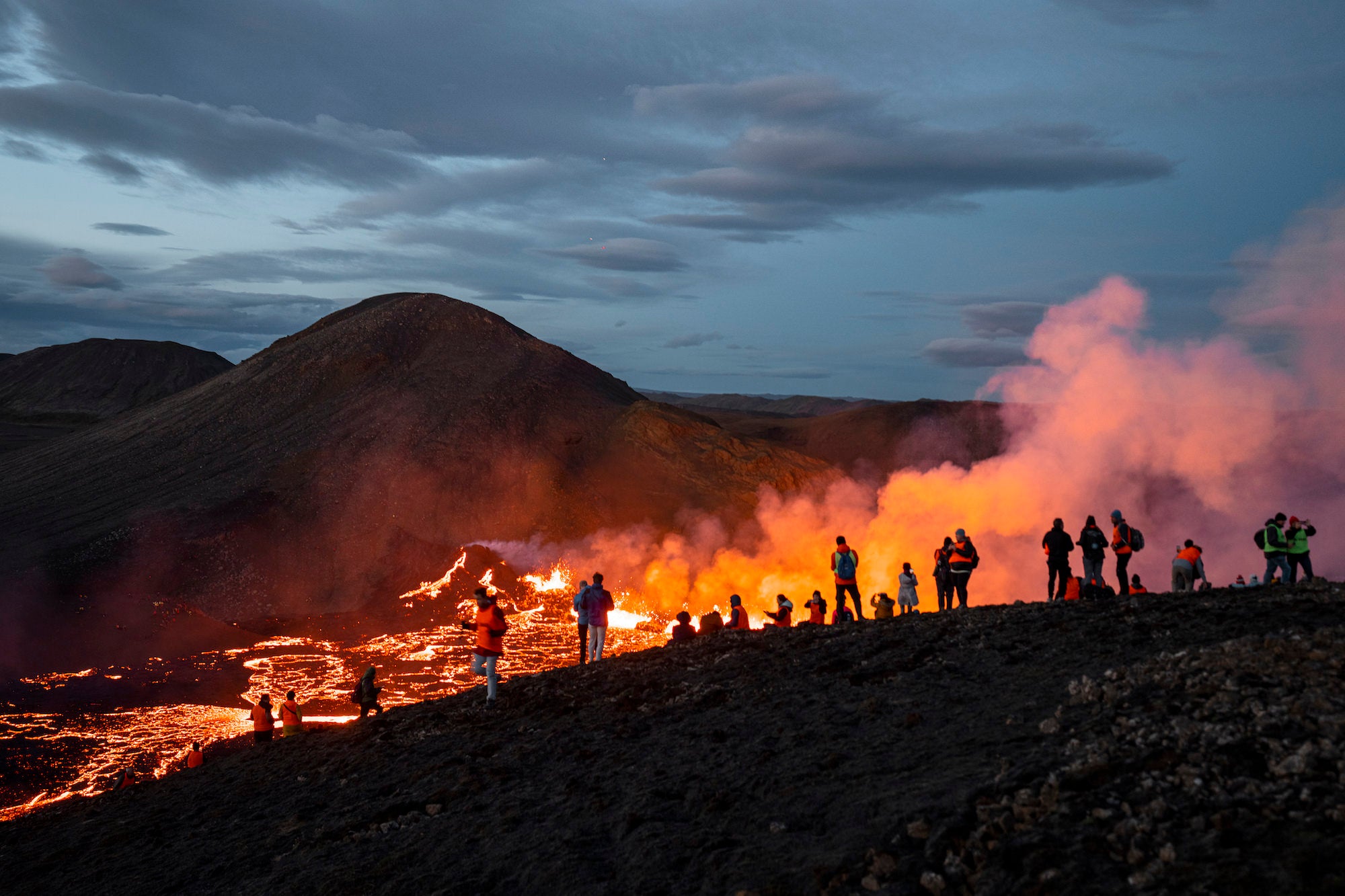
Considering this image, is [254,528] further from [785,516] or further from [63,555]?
[785,516]

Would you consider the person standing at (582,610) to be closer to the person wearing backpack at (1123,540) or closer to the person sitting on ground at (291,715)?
the person sitting on ground at (291,715)

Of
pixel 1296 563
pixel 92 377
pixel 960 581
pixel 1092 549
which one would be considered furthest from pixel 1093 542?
pixel 92 377

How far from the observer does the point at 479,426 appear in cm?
5081

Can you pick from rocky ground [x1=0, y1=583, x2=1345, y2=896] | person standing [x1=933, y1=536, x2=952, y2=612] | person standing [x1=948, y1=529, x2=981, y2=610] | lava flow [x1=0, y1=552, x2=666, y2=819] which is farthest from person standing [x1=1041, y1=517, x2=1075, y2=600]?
lava flow [x1=0, y1=552, x2=666, y2=819]

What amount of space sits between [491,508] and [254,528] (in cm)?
1067

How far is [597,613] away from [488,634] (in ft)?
12.0

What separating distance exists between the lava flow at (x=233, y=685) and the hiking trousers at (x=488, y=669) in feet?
30.7

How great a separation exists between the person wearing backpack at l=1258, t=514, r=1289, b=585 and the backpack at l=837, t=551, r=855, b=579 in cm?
720

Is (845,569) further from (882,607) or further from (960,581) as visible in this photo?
(960,581)

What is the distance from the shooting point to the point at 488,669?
566 inches

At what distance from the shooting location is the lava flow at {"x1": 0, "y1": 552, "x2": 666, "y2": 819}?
21.7 metres

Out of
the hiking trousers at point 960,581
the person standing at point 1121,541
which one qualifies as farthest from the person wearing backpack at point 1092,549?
the hiking trousers at point 960,581

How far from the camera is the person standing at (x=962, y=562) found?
17.4 m

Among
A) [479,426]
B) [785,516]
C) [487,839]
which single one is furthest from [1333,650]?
[479,426]
